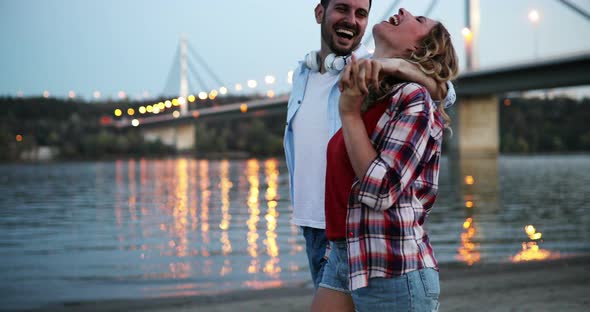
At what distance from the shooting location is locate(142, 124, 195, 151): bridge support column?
8844 centimetres

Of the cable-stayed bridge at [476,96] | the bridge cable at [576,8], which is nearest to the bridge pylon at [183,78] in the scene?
the cable-stayed bridge at [476,96]

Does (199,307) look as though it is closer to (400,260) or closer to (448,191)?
(400,260)

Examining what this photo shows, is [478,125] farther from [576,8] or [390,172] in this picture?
[390,172]

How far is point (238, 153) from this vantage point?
107 m

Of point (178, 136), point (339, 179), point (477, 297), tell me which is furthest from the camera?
point (178, 136)

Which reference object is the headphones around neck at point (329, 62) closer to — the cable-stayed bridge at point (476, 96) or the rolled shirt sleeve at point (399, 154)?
the rolled shirt sleeve at point (399, 154)

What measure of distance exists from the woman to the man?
1.97 feet

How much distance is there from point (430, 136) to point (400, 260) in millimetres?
316

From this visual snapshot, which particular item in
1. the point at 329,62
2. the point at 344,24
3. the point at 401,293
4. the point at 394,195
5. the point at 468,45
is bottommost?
the point at 401,293

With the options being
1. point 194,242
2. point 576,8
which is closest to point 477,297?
point 194,242

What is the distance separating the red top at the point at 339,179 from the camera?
2.12m

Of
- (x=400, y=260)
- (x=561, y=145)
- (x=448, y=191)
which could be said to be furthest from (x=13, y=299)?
(x=561, y=145)

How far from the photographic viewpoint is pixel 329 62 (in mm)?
2879

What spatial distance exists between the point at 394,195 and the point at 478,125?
5674cm
